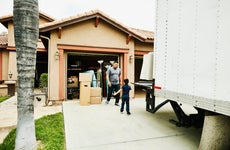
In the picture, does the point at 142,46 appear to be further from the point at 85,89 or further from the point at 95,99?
the point at 85,89

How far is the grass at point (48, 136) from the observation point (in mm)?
3691

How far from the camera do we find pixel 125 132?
14.6 ft

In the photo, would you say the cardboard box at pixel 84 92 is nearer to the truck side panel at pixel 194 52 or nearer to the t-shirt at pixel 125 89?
the t-shirt at pixel 125 89

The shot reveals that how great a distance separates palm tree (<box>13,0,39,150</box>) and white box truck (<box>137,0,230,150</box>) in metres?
2.71

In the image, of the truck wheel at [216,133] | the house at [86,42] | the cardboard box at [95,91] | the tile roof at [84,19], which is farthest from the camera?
the house at [86,42]

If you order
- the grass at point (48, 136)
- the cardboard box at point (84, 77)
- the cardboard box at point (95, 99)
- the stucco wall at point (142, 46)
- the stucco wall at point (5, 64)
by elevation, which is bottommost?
the grass at point (48, 136)

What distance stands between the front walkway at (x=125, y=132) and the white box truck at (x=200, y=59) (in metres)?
0.92

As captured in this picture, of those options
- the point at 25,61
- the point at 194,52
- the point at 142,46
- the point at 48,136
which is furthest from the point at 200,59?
the point at 142,46

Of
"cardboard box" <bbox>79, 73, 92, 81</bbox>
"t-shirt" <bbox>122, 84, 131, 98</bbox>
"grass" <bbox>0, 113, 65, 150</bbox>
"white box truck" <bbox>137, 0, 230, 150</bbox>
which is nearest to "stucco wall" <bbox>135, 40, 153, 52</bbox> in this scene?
"cardboard box" <bbox>79, 73, 92, 81</bbox>

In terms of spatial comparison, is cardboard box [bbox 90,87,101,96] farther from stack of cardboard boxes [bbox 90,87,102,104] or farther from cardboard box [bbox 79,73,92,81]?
cardboard box [bbox 79,73,92,81]

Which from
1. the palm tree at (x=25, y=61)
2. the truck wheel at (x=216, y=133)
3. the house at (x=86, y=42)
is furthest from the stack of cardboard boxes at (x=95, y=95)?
the truck wheel at (x=216, y=133)

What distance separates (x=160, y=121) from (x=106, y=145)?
234cm

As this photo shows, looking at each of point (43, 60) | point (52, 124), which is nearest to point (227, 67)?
point (52, 124)

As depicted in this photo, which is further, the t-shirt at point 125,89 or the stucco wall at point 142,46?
the stucco wall at point 142,46
